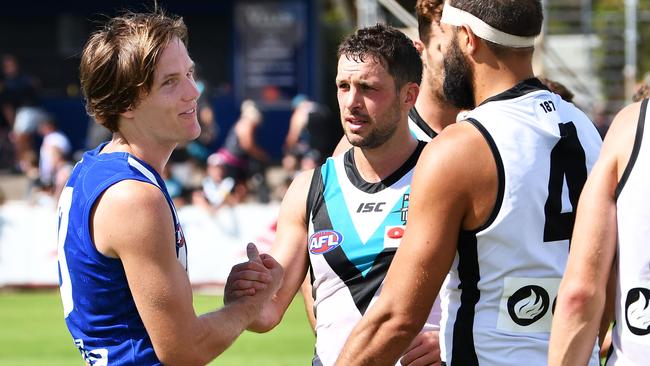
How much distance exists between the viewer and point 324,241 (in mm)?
4305

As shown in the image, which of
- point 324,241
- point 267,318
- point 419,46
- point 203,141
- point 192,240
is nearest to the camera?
point 267,318

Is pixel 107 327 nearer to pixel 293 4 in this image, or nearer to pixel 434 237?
pixel 434 237

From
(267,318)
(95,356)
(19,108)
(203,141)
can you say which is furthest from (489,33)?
(19,108)

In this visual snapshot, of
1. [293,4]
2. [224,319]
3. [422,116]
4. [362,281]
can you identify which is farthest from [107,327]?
[293,4]

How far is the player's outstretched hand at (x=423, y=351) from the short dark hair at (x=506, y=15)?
1.06 meters

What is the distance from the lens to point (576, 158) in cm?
351

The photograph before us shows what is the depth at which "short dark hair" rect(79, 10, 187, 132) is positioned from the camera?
11.3ft

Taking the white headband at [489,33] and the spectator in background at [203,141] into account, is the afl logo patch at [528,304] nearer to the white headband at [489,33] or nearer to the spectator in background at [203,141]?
the white headband at [489,33]

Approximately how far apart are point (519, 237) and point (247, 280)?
0.91 metres

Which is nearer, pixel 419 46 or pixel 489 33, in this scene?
pixel 489 33

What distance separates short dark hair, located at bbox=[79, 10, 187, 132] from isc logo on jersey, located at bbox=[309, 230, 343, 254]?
1.08m

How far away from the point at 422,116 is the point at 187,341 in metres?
1.85

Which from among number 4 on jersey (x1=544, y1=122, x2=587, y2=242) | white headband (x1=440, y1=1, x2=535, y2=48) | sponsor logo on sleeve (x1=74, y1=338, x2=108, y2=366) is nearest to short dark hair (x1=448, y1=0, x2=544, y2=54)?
white headband (x1=440, y1=1, x2=535, y2=48)

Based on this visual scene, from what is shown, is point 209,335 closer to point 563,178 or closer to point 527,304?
point 527,304
